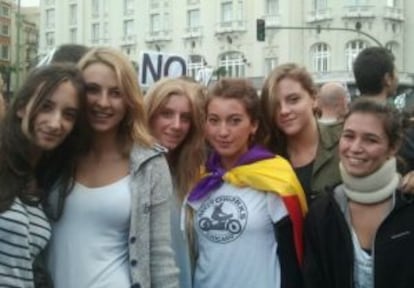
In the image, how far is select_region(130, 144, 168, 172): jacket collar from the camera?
3.28 m

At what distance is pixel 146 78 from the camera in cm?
733

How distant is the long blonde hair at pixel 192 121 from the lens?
3.96m

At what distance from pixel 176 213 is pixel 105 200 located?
2.36 ft

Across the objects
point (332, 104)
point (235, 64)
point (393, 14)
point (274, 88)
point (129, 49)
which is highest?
point (393, 14)

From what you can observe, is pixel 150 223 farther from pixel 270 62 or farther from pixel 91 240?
pixel 270 62

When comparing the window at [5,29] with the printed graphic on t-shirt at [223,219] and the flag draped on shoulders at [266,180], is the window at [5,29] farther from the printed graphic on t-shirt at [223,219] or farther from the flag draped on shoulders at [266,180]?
the printed graphic on t-shirt at [223,219]

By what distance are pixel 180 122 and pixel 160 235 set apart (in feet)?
2.91

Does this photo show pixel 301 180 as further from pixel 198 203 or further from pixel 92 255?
pixel 92 255

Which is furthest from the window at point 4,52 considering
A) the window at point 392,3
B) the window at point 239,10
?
the window at point 392,3

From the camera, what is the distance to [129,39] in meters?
60.8

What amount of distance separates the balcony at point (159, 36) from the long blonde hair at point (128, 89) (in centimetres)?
5562

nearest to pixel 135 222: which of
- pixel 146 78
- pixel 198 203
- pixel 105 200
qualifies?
pixel 105 200

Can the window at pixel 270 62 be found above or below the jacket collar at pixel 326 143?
above

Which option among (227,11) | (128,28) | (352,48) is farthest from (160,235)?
(128,28)
